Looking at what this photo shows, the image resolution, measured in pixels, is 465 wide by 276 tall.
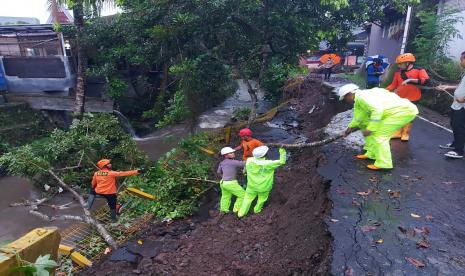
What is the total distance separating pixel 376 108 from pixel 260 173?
2.44 m

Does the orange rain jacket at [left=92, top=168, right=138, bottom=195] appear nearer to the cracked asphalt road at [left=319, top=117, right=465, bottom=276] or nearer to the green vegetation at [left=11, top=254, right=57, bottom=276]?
the cracked asphalt road at [left=319, top=117, right=465, bottom=276]

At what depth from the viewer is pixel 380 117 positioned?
574cm

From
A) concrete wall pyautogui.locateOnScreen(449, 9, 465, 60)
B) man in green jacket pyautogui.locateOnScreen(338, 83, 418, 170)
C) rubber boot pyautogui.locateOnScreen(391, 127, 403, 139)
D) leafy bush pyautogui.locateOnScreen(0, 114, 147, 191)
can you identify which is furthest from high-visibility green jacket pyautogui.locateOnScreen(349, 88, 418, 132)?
concrete wall pyautogui.locateOnScreen(449, 9, 465, 60)

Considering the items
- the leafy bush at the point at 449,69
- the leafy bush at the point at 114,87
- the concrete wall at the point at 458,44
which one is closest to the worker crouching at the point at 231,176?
the leafy bush at the point at 449,69

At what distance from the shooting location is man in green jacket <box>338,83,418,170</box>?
5801 mm

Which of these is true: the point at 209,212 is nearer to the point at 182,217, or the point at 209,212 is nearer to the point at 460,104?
the point at 182,217

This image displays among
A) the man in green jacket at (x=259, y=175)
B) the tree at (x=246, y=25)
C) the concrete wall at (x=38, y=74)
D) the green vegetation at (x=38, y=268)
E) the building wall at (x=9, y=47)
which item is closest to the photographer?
the green vegetation at (x=38, y=268)

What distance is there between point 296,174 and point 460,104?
349 centimetres

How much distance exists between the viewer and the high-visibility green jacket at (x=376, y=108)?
576 cm

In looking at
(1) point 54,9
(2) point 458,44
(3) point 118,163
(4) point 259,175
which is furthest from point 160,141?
(2) point 458,44

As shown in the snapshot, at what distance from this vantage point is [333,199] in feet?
16.8

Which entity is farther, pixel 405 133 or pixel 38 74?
pixel 38 74

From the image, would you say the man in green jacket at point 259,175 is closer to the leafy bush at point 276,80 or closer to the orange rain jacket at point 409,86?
the orange rain jacket at point 409,86

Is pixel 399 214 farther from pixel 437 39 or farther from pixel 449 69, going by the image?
pixel 437 39
